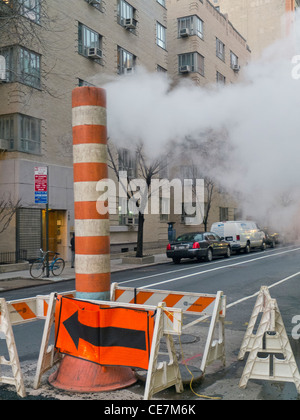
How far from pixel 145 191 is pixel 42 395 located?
1762 centimetres

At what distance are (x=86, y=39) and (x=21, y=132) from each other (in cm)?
691

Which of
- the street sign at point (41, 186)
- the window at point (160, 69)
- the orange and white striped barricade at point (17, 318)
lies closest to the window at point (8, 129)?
the street sign at point (41, 186)

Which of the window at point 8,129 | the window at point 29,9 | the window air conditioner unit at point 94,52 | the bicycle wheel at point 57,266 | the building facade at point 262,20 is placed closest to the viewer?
the building facade at point 262,20

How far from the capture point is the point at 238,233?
24.9 m

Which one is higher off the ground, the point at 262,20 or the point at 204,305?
the point at 262,20

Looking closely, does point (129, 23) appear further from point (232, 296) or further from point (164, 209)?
point (232, 296)

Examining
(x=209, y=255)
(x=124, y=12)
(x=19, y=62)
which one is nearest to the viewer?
(x=19, y=62)

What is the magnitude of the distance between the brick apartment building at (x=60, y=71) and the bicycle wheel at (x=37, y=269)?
11.6 feet

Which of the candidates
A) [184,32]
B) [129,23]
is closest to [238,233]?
[129,23]

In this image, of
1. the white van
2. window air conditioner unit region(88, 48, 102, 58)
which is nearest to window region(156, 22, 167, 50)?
window air conditioner unit region(88, 48, 102, 58)

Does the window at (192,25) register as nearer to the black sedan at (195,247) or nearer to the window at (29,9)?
the window at (29,9)

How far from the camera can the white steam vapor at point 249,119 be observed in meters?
7.93

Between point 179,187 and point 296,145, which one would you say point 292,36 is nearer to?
point 296,145
